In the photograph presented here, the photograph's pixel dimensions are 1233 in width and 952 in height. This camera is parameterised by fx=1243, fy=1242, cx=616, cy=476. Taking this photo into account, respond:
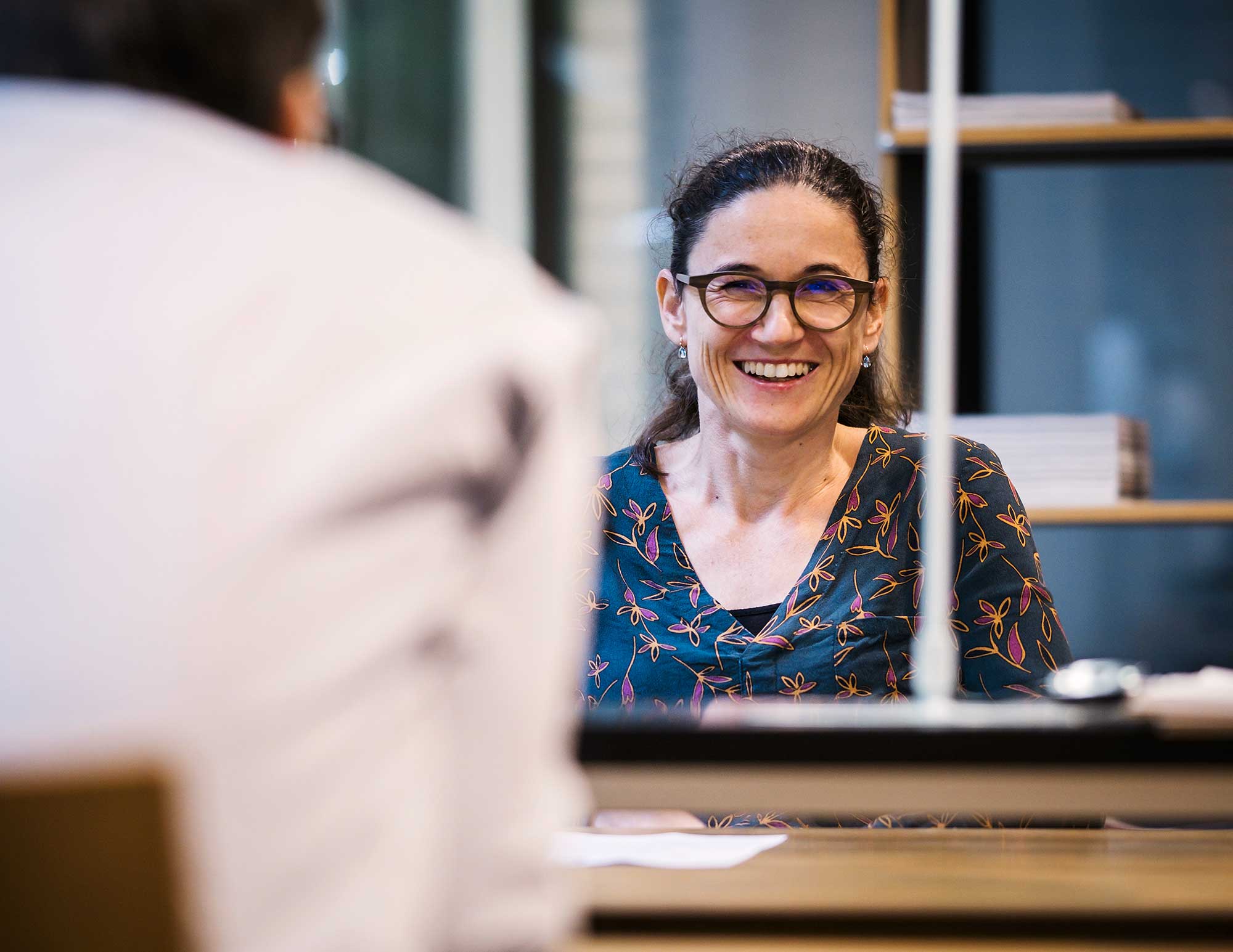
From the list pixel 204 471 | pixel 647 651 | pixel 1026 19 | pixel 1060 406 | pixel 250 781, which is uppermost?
pixel 1026 19

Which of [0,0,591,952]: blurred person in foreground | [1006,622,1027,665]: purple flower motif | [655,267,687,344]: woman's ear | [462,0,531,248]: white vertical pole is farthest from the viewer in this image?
[462,0,531,248]: white vertical pole

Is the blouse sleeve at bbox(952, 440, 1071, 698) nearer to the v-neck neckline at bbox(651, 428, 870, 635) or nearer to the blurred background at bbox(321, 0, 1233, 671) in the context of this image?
the v-neck neckline at bbox(651, 428, 870, 635)

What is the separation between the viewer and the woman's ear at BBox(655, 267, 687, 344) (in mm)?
1896

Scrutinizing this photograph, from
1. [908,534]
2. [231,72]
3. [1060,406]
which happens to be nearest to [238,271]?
[231,72]

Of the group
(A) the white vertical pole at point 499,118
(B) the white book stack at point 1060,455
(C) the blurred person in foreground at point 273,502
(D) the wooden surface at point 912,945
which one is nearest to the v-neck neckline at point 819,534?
(B) the white book stack at point 1060,455

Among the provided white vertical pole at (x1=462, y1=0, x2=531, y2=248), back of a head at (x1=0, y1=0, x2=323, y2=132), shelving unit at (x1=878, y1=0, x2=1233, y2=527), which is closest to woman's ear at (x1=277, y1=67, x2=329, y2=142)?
back of a head at (x1=0, y1=0, x2=323, y2=132)

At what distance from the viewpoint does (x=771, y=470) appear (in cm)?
184

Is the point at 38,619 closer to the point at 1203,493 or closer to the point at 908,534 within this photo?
the point at 908,534

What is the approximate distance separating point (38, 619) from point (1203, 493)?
8.64 feet

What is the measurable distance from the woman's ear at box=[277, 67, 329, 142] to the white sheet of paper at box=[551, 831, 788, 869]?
1.93 ft

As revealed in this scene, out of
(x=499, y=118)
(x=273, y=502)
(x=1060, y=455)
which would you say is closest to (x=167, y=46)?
(x=273, y=502)

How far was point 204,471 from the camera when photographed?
1.59ft

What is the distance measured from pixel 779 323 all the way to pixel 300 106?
1.14 m

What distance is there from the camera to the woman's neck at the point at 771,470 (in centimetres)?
183
